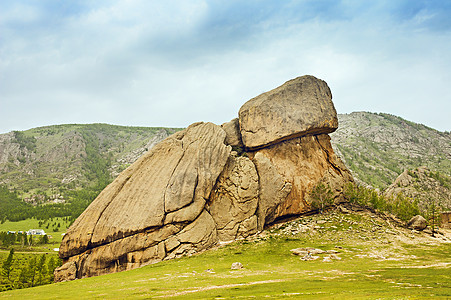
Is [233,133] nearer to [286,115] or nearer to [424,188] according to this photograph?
[286,115]

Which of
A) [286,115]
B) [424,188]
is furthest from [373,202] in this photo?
[424,188]

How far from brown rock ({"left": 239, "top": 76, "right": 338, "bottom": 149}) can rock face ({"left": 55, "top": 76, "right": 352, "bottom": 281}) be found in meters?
0.31

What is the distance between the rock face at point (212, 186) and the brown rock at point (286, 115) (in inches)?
12.3

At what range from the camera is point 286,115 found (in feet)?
270

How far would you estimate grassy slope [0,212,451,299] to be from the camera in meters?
28.1

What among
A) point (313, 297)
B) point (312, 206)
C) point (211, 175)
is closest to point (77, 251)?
point (211, 175)

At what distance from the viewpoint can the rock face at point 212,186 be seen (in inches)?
2373

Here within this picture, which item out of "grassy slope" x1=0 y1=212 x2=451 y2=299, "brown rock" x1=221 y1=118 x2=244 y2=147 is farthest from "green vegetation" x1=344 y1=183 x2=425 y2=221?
"brown rock" x1=221 y1=118 x2=244 y2=147

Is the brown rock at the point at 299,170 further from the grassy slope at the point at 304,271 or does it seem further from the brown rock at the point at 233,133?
the brown rock at the point at 233,133

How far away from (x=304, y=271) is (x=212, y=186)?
34863mm

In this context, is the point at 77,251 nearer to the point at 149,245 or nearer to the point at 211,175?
the point at 149,245

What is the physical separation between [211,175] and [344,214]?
39.6m

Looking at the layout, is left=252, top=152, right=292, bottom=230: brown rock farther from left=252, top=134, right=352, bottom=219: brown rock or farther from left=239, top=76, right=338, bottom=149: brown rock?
left=239, top=76, right=338, bottom=149: brown rock

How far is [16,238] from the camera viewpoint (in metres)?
167
